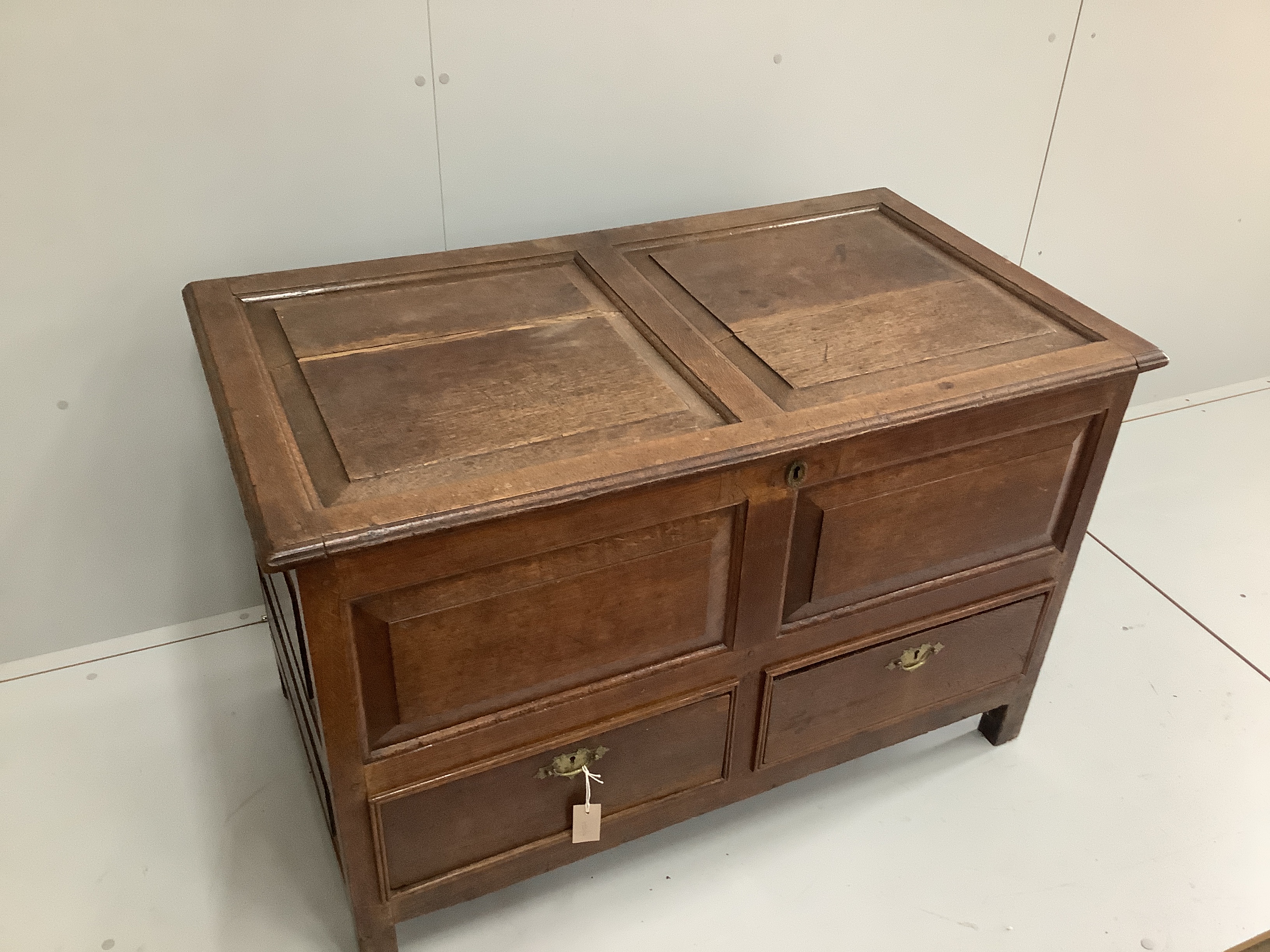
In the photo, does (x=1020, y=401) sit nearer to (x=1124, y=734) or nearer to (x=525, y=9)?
(x=1124, y=734)

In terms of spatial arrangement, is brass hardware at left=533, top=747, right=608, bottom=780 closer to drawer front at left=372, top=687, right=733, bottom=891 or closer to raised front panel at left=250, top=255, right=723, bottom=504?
drawer front at left=372, top=687, right=733, bottom=891

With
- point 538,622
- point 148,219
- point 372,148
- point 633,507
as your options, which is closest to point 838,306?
point 633,507

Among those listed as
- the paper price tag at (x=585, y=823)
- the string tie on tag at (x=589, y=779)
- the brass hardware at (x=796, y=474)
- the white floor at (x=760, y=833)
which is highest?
the brass hardware at (x=796, y=474)

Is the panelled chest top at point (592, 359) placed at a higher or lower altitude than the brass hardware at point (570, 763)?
Answer: higher

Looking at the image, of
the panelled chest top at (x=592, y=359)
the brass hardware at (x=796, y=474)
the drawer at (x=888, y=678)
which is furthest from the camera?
the drawer at (x=888, y=678)

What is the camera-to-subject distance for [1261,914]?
1.49 metres

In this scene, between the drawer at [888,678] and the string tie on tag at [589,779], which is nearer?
the string tie on tag at [589,779]

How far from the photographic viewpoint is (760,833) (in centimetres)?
159

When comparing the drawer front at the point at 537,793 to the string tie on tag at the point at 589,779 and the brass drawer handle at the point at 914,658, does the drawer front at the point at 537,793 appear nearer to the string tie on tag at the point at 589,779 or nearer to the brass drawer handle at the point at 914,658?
the string tie on tag at the point at 589,779

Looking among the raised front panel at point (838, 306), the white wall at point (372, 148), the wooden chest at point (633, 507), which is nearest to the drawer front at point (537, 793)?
the wooden chest at point (633, 507)

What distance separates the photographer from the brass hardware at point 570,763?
1.30 m

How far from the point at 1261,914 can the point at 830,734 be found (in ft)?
2.09

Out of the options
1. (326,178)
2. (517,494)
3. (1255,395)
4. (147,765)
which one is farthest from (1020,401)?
(1255,395)

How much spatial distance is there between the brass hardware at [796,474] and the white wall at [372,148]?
741 millimetres
